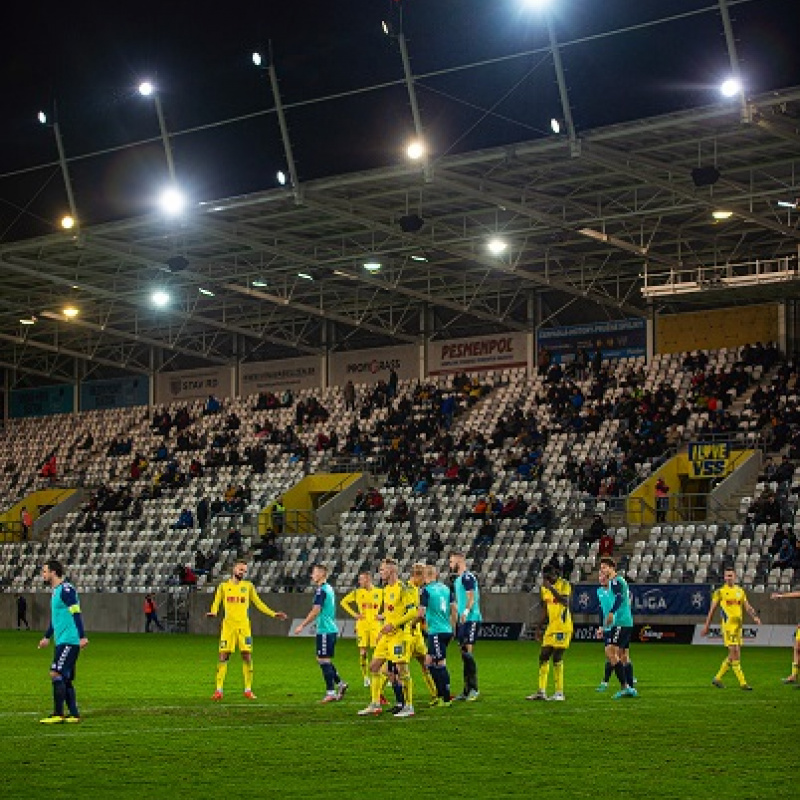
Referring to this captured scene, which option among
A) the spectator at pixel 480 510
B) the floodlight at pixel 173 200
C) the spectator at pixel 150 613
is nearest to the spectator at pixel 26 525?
the spectator at pixel 150 613

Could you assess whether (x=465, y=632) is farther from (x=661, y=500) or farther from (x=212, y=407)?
(x=212, y=407)

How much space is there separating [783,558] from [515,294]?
22.0 m

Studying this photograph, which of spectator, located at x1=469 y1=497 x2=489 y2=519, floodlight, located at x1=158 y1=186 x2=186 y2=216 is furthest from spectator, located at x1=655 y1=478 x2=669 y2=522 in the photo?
floodlight, located at x1=158 y1=186 x2=186 y2=216

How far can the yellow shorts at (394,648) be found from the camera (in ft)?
60.6

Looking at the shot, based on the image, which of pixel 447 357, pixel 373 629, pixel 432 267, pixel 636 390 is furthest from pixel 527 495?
pixel 373 629

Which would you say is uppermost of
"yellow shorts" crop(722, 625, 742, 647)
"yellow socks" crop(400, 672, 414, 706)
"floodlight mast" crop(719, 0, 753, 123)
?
"floodlight mast" crop(719, 0, 753, 123)

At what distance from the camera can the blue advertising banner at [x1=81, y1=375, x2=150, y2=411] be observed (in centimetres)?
7369

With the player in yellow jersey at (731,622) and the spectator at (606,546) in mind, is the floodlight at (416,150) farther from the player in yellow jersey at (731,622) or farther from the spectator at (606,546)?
the player in yellow jersey at (731,622)

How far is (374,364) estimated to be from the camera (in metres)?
64.6

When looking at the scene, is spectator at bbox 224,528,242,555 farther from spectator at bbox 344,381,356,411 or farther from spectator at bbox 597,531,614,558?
spectator at bbox 597,531,614,558

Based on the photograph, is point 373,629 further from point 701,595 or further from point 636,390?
point 636,390

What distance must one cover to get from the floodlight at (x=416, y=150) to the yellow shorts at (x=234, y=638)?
19.0 meters

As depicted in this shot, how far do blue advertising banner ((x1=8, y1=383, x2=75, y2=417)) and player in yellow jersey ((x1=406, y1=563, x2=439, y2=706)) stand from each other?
5827cm

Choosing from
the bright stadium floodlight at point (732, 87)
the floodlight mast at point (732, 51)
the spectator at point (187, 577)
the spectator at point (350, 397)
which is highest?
the floodlight mast at point (732, 51)
